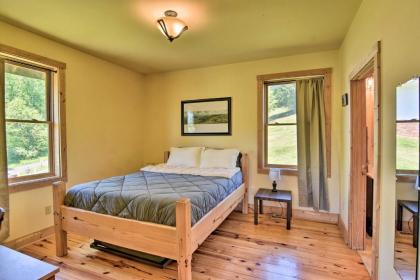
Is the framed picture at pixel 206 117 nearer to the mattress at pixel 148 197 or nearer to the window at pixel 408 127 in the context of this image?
the mattress at pixel 148 197

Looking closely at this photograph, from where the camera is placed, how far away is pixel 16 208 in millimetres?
2479

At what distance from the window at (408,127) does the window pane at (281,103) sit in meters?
2.19

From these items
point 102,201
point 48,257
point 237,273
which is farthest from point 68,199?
point 237,273

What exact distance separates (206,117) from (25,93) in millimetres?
2518

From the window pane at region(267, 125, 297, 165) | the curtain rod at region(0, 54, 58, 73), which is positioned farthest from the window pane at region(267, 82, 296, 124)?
the curtain rod at region(0, 54, 58, 73)

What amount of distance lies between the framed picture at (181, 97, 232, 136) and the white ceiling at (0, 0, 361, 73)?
804 mm

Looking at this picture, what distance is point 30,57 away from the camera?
101 inches

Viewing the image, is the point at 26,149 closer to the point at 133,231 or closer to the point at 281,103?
the point at 133,231

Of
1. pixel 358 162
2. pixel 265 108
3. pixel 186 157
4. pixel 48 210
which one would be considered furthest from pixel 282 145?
pixel 48 210

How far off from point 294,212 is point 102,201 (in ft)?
8.91

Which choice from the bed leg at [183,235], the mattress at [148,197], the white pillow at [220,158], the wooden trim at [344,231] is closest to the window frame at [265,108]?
the white pillow at [220,158]

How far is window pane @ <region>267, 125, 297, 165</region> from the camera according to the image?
349 centimetres

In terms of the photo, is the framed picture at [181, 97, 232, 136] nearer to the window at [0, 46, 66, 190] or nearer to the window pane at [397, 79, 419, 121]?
the window at [0, 46, 66, 190]

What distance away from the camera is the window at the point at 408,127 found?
44.1 inches
